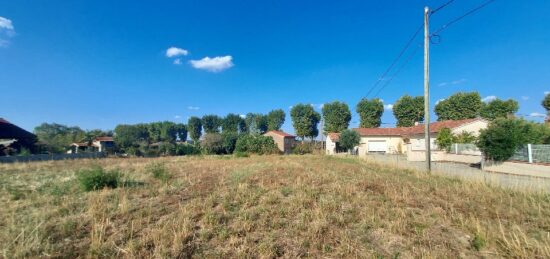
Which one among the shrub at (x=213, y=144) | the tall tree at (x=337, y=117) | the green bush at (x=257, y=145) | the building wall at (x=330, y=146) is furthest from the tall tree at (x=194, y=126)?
the building wall at (x=330, y=146)

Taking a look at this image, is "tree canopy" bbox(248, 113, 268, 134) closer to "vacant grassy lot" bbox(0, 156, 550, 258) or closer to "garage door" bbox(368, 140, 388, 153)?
"garage door" bbox(368, 140, 388, 153)

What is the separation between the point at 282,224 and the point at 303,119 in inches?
1896

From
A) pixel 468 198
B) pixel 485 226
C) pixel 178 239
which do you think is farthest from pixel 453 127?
pixel 178 239

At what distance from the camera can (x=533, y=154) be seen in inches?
451

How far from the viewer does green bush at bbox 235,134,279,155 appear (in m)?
32.9

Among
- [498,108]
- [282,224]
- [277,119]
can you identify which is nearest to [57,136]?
[277,119]

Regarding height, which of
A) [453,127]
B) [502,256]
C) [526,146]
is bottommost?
[502,256]

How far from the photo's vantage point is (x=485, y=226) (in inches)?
162

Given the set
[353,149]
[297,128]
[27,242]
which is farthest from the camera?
[297,128]

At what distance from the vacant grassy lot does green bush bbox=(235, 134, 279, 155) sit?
26.2 m

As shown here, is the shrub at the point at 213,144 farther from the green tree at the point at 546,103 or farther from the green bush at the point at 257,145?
the green tree at the point at 546,103

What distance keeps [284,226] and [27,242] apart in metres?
3.94

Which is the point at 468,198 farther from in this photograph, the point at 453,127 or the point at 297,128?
the point at 297,128

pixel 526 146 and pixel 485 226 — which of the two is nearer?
pixel 485 226
